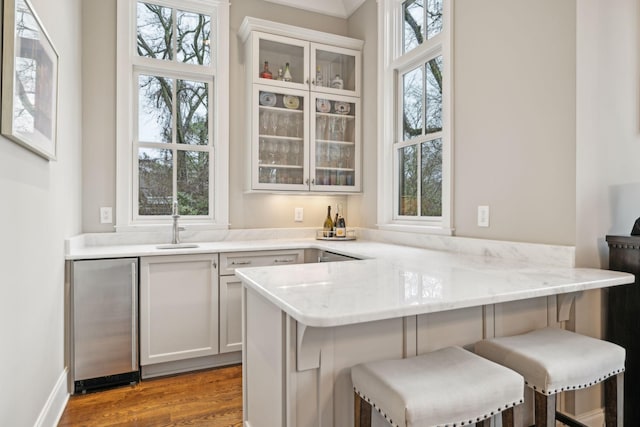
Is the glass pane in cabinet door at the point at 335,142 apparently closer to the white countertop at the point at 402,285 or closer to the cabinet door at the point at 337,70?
the cabinet door at the point at 337,70

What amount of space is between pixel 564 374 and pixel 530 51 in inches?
62.2

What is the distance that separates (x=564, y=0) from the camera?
1.85 meters

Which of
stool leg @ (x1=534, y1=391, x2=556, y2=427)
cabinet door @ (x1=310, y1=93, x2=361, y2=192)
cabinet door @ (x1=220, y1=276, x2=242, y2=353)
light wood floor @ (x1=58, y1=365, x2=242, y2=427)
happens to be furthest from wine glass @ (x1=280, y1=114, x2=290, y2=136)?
stool leg @ (x1=534, y1=391, x2=556, y2=427)

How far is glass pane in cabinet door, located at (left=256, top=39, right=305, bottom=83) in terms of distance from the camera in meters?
3.30

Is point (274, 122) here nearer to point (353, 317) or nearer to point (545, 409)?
point (353, 317)

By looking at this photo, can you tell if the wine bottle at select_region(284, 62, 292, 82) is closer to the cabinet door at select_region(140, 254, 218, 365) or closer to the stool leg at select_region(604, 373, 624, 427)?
the cabinet door at select_region(140, 254, 218, 365)

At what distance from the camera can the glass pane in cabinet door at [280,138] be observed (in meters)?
3.29

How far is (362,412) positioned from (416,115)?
2355mm

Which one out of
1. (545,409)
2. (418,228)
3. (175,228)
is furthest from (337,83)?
(545,409)

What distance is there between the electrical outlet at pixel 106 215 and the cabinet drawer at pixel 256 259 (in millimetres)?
957

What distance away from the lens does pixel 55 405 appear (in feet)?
6.73

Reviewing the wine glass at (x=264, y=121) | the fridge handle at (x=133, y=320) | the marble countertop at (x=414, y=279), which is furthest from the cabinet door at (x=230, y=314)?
the wine glass at (x=264, y=121)

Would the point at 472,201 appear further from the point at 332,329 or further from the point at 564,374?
the point at 332,329

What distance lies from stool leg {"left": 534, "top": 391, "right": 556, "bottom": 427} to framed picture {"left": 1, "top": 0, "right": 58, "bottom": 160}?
2043 millimetres
